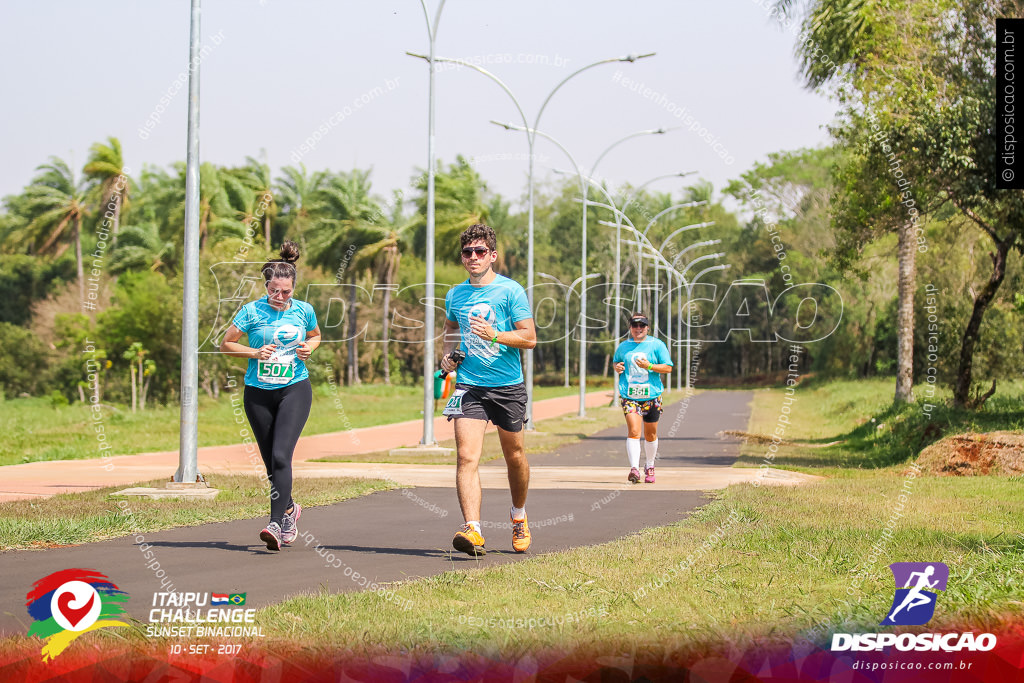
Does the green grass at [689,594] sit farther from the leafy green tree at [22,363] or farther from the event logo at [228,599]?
the leafy green tree at [22,363]

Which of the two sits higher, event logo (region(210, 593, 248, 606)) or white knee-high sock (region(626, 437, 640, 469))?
white knee-high sock (region(626, 437, 640, 469))

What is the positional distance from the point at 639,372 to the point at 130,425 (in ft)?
57.9

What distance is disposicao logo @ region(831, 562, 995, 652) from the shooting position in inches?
187

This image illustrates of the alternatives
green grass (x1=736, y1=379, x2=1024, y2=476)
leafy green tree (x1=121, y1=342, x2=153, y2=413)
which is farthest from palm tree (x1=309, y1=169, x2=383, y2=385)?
green grass (x1=736, y1=379, x2=1024, y2=476)

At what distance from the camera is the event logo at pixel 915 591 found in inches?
208

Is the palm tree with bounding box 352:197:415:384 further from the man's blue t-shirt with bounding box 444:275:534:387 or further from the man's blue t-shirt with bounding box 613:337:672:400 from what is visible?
the man's blue t-shirt with bounding box 444:275:534:387

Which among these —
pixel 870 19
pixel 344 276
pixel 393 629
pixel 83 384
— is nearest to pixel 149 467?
pixel 393 629

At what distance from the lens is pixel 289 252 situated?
8055 millimetres

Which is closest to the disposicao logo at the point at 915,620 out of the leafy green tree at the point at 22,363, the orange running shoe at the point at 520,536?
the orange running shoe at the point at 520,536

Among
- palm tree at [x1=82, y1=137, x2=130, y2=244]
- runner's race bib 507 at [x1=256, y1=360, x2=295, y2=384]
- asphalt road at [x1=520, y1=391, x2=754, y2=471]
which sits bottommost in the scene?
asphalt road at [x1=520, y1=391, x2=754, y2=471]

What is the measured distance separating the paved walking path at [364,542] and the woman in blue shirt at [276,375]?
1.82 ft

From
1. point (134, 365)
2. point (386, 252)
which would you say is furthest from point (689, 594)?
point (386, 252)

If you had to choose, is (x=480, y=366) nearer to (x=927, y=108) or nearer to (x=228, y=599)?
(x=228, y=599)

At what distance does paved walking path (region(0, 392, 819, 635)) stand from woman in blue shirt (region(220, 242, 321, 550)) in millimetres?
556
